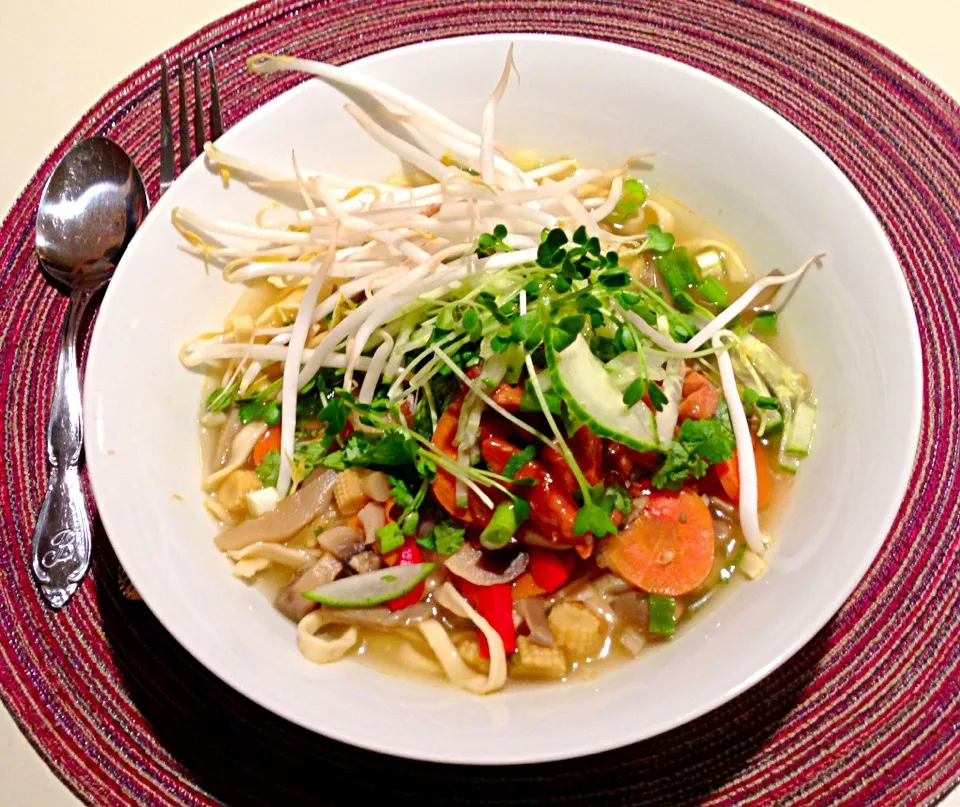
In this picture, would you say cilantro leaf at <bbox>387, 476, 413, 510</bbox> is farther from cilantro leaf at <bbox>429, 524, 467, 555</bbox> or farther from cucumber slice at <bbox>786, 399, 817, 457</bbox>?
cucumber slice at <bbox>786, 399, 817, 457</bbox>

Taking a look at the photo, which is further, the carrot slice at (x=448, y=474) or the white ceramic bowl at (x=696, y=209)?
the carrot slice at (x=448, y=474)

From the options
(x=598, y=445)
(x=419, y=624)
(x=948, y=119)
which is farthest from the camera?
(x=948, y=119)

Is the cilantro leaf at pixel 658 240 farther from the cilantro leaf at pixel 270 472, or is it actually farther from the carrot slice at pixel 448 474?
the cilantro leaf at pixel 270 472

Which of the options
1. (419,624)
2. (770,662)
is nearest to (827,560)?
(770,662)

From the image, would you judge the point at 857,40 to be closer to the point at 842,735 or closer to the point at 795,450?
the point at 795,450

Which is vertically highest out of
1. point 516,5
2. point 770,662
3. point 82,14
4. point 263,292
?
point 516,5

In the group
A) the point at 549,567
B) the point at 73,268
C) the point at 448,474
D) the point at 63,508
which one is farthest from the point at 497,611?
the point at 73,268

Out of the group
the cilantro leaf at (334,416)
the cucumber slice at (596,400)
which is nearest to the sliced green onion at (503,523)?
the cucumber slice at (596,400)
